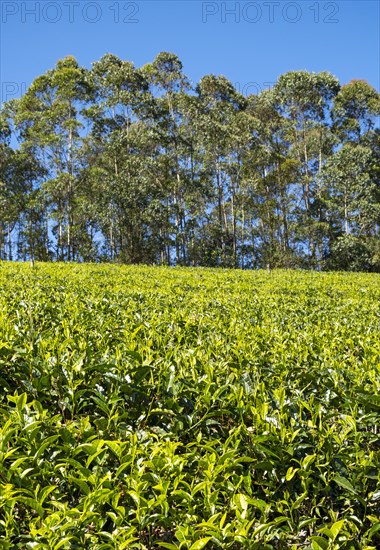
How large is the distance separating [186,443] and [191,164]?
111 ft

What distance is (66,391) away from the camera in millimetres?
2578

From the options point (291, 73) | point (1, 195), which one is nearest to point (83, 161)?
point (1, 195)

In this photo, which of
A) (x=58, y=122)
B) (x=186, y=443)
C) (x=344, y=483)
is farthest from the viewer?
(x=58, y=122)

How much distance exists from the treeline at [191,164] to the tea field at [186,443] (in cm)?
2678

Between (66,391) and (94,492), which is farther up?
(66,391)

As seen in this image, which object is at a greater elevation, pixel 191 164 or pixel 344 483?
pixel 191 164

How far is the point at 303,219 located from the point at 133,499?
31967 millimetres

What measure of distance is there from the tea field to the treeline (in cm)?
2678

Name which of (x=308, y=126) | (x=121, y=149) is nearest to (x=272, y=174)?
(x=308, y=126)

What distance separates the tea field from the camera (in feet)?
5.53

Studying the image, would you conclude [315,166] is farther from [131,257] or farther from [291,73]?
[131,257]

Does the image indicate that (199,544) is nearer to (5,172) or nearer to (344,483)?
(344,483)

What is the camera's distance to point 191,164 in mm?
34969

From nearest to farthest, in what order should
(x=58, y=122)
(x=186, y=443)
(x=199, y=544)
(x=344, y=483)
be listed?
(x=199, y=544) → (x=344, y=483) → (x=186, y=443) → (x=58, y=122)
